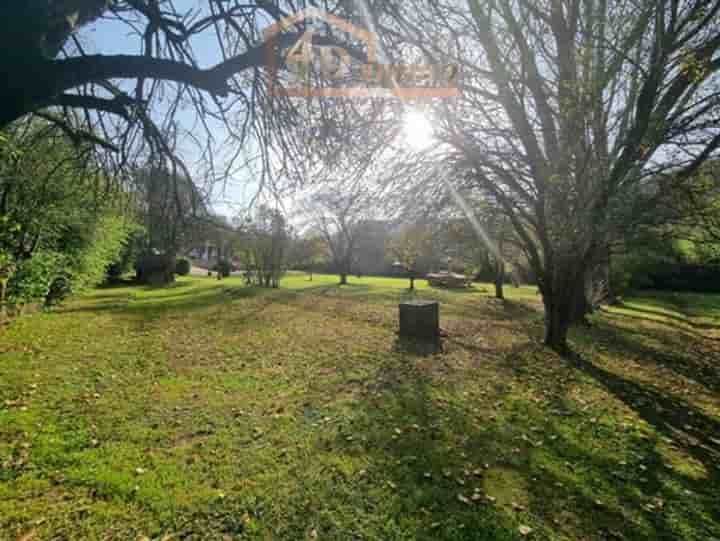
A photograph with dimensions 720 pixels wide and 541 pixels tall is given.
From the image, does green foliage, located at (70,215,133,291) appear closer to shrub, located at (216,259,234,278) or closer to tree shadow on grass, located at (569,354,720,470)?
tree shadow on grass, located at (569,354,720,470)

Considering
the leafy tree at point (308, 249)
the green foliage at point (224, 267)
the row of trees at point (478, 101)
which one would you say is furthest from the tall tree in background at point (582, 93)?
the green foliage at point (224, 267)

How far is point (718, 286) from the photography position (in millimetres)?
26328

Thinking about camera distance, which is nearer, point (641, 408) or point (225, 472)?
point (225, 472)

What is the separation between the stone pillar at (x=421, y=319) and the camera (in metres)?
7.50

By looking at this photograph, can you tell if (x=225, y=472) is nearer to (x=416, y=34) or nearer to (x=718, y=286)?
(x=416, y=34)

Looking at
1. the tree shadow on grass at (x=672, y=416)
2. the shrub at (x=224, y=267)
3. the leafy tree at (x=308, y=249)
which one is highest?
the leafy tree at (x=308, y=249)

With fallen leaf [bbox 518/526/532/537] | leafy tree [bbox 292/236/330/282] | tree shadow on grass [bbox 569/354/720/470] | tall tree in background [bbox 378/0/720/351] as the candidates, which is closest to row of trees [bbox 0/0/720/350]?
tall tree in background [bbox 378/0/720/351]

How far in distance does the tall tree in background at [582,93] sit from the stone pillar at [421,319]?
294 centimetres

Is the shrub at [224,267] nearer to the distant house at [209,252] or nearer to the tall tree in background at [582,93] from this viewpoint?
the distant house at [209,252]

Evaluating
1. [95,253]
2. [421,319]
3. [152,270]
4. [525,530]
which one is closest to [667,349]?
[421,319]

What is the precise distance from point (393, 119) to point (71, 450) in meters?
5.80

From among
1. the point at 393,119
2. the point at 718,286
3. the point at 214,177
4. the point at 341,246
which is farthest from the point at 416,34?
the point at 718,286

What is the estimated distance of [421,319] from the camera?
7.55 m

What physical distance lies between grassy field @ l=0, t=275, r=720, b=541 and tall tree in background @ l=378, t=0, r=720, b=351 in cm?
264
